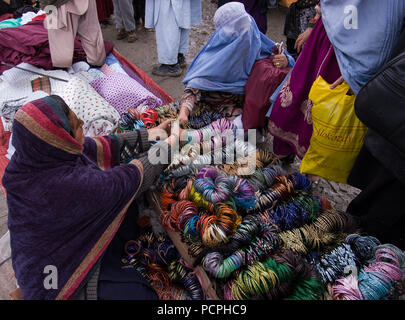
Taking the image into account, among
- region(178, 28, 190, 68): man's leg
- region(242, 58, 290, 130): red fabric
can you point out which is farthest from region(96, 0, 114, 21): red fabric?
region(242, 58, 290, 130): red fabric

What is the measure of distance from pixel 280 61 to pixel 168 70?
231 cm

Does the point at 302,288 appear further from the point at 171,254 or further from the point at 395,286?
the point at 171,254

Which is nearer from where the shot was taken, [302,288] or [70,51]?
[302,288]

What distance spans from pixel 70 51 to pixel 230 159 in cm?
255

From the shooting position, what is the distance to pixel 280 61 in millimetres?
2350

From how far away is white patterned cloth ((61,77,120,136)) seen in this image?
232 centimetres

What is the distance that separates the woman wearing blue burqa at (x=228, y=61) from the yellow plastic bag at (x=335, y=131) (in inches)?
29.3

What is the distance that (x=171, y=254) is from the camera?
1774 mm

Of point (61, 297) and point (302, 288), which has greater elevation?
point (302, 288)

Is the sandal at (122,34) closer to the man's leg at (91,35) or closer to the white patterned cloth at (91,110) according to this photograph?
the man's leg at (91,35)

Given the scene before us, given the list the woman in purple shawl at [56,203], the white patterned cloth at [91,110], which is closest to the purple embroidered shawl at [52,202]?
the woman in purple shawl at [56,203]

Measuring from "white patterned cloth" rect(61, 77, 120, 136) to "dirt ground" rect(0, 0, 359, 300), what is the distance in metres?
1.05

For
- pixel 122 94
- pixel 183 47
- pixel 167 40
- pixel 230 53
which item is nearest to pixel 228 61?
pixel 230 53
